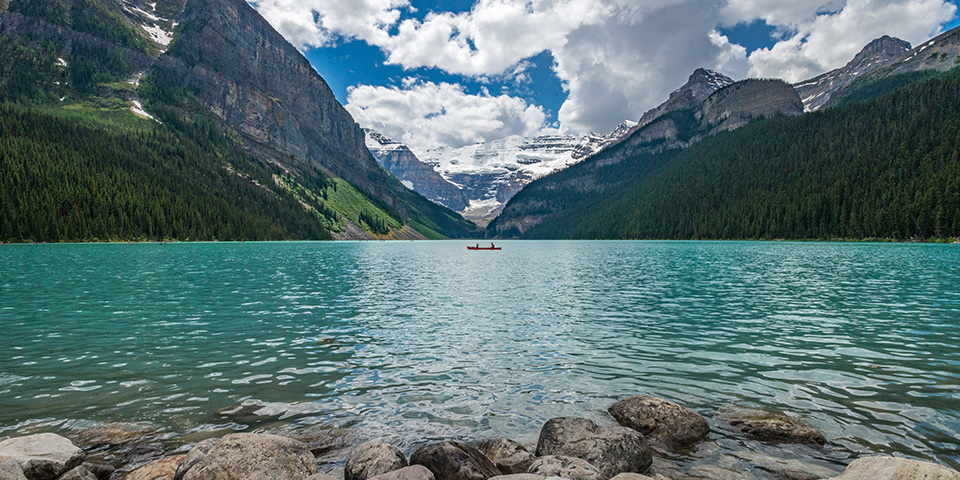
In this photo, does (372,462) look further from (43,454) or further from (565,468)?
(43,454)

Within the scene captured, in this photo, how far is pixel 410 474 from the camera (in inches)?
353

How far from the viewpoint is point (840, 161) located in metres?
185

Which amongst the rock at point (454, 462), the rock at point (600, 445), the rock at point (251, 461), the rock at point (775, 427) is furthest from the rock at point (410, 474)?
the rock at point (775, 427)

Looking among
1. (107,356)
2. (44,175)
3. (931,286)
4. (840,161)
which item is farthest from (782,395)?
(840,161)

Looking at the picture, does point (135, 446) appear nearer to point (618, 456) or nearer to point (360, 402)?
point (360, 402)

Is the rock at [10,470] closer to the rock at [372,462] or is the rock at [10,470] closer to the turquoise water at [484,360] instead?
the turquoise water at [484,360]

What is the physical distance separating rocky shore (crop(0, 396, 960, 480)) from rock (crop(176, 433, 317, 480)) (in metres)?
0.02

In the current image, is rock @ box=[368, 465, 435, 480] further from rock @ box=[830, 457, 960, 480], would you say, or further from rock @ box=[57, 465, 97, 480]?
rock @ box=[830, 457, 960, 480]

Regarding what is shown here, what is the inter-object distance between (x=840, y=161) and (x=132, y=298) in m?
235

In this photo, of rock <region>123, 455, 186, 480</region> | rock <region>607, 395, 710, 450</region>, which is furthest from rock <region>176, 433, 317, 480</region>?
rock <region>607, 395, 710, 450</region>

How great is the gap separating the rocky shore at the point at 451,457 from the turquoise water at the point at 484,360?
0.94 m

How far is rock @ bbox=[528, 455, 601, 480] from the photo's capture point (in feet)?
30.6

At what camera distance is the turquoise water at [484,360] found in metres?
13.0

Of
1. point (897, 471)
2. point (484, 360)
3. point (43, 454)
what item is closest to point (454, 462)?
point (897, 471)
